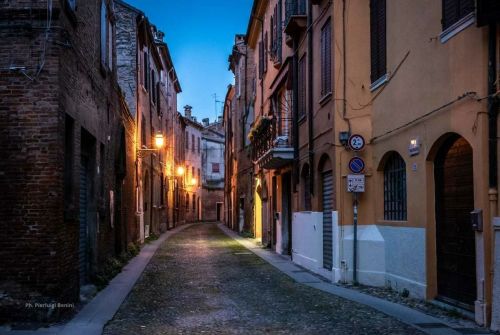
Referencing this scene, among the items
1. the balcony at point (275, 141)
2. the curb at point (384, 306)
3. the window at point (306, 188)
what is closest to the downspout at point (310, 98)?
the window at point (306, 188)

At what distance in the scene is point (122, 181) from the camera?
17703mm

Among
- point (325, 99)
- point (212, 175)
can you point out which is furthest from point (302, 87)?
point (212, 175)

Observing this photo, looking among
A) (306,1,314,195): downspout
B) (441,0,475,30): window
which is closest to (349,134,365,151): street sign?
(306,1,314,195): downspout

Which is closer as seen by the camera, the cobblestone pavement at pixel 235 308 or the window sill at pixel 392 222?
the cobblestone pavement at pixel 235 308

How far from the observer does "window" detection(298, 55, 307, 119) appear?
55.7 ft

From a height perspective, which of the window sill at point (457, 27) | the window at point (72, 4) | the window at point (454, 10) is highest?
the window at point (72, 4)

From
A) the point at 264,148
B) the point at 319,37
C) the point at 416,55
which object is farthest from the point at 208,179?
the point at 416,55

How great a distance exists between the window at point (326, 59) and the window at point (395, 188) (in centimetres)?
249

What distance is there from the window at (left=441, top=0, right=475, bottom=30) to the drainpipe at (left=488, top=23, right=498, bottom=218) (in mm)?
699

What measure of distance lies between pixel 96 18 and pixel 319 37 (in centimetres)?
553

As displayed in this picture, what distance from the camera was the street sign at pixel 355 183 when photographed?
12648 millimetres

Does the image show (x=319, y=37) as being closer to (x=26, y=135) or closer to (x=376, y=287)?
(x=376, y=287)

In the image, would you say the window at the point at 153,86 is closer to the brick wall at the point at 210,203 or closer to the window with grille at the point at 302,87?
the window with grille at the point at 302,87

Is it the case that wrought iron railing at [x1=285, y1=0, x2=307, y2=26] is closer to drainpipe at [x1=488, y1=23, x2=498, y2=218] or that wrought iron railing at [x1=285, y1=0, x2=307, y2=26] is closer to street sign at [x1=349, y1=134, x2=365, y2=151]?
street sign at [x1=349, y1=134, x2=365, y2=151]
